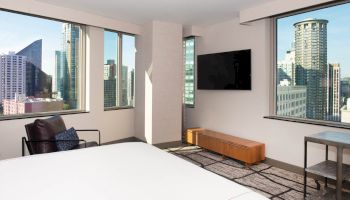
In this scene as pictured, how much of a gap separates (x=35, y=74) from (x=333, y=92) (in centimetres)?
447

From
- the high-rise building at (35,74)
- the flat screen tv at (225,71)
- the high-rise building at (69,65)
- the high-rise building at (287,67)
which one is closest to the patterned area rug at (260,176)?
the flat screen tv at (225,71)

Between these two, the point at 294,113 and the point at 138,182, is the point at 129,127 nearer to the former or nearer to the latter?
the point at 294,113

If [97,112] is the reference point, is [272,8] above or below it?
above

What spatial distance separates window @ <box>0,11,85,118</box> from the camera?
140 inches

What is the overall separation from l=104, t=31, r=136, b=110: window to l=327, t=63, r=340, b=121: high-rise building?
11.6ft

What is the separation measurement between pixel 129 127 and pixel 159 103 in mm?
953

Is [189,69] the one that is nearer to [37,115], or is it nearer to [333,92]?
[333,92]

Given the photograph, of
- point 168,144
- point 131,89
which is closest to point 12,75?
point 131,89

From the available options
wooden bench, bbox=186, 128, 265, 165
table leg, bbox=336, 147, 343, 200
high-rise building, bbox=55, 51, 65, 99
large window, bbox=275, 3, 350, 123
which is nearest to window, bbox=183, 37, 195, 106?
wooden bench, bbox=186, 128, 265, 165

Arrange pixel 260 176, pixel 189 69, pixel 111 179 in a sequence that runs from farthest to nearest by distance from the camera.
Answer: pixel 189 69
pixel 260 176
pixel 111 179

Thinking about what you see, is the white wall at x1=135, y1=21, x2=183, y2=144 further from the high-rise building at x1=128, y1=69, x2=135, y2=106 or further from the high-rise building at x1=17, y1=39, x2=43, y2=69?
the high-rise building at x1=17, y1=39, x2=43, y2=69

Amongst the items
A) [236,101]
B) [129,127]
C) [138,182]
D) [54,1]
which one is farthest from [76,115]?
[138,182]

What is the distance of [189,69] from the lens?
17.5 ft

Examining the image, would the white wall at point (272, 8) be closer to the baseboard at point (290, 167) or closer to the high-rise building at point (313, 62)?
the high-rise building at point (313, 62)
